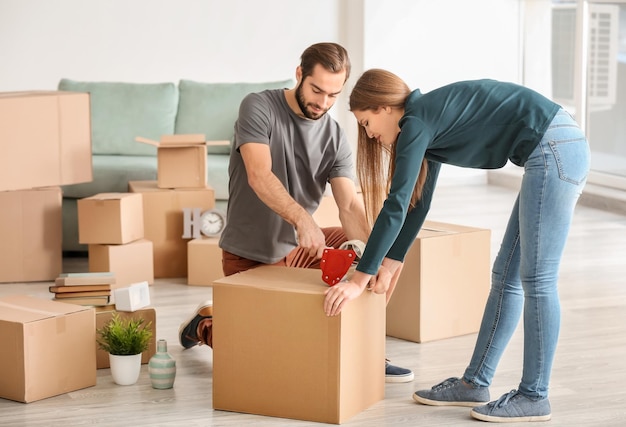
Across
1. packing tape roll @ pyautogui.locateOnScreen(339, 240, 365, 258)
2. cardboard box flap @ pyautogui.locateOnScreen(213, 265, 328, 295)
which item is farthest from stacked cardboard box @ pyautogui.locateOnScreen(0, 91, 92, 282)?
packing tape roll @ pyautogui.locateOnScreen(339, 240, 365, 258)

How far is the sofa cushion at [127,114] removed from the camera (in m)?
5.85

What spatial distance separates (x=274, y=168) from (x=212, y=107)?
2884mm

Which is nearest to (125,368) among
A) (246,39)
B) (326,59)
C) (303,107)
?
(303,107)

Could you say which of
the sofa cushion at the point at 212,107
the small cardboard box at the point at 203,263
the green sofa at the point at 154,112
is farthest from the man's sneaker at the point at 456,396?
the sofa cushion at the point at 212,107

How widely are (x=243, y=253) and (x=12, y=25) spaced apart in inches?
168

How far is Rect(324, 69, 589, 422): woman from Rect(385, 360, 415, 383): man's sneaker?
1.41ft

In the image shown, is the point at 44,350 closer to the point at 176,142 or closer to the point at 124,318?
the point at 124,318

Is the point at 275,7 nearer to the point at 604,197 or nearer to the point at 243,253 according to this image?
the point at 604,197

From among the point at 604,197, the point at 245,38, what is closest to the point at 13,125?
the point at 245,38

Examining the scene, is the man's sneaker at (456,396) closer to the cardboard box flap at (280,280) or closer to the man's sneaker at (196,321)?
the cardboard box flap at (280,280)

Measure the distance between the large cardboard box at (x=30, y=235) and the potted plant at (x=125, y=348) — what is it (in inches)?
65.2

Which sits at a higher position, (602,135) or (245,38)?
(245,38)

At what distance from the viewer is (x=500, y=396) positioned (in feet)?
9.95

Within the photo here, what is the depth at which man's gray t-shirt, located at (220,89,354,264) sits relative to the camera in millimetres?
3152
